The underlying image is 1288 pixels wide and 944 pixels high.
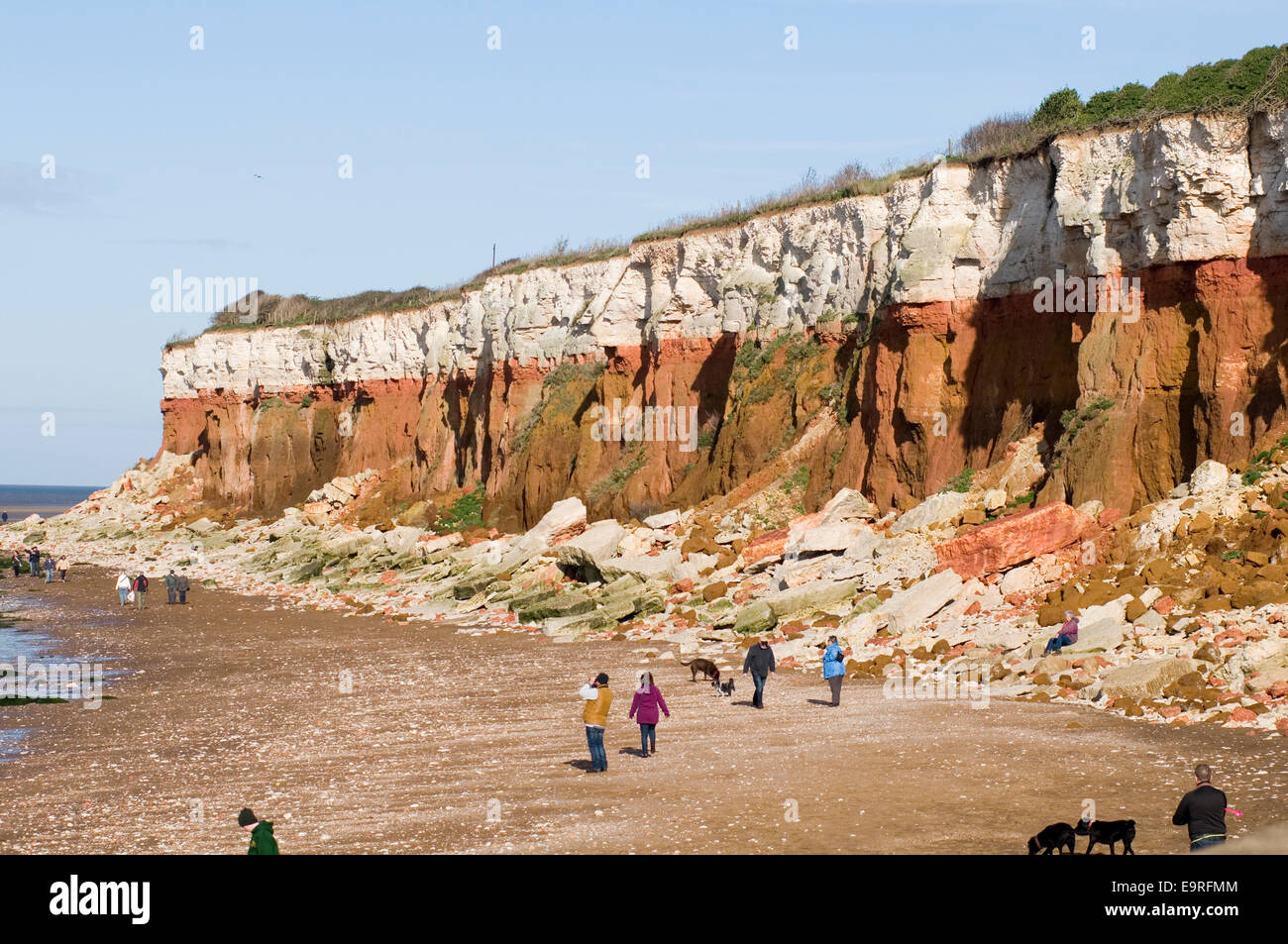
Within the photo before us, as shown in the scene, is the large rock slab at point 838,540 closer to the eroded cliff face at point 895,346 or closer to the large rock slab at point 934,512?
the large rock slab at point 934,512

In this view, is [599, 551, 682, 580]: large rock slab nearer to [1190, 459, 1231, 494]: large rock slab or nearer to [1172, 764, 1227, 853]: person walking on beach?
[1190, 459, 1231, 494]: large rock slab

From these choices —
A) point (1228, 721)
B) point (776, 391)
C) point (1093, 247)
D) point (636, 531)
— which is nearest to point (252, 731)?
point (1228, 721)

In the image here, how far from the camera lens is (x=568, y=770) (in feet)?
56.4

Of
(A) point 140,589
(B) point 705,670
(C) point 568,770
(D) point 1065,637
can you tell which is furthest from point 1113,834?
(A) point 140,589

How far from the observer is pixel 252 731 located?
852 inches

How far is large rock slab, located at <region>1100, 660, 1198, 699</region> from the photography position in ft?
61.5

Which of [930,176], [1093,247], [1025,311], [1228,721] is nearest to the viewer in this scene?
[1228,721]

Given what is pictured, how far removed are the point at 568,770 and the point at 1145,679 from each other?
835cm

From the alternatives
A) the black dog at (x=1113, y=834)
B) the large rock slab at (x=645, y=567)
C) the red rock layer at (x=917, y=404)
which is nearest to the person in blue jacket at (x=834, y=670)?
the black dog at (x=1113, y=834)

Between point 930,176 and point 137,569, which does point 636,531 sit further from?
point 137,569

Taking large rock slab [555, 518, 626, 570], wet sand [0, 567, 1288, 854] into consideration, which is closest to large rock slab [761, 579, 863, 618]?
wet sand [0, 567, 1288, 854]

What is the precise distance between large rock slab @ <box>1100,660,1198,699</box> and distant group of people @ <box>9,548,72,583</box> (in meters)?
47.2

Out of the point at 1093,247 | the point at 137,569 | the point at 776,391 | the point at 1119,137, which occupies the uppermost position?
the point at 1119,137
